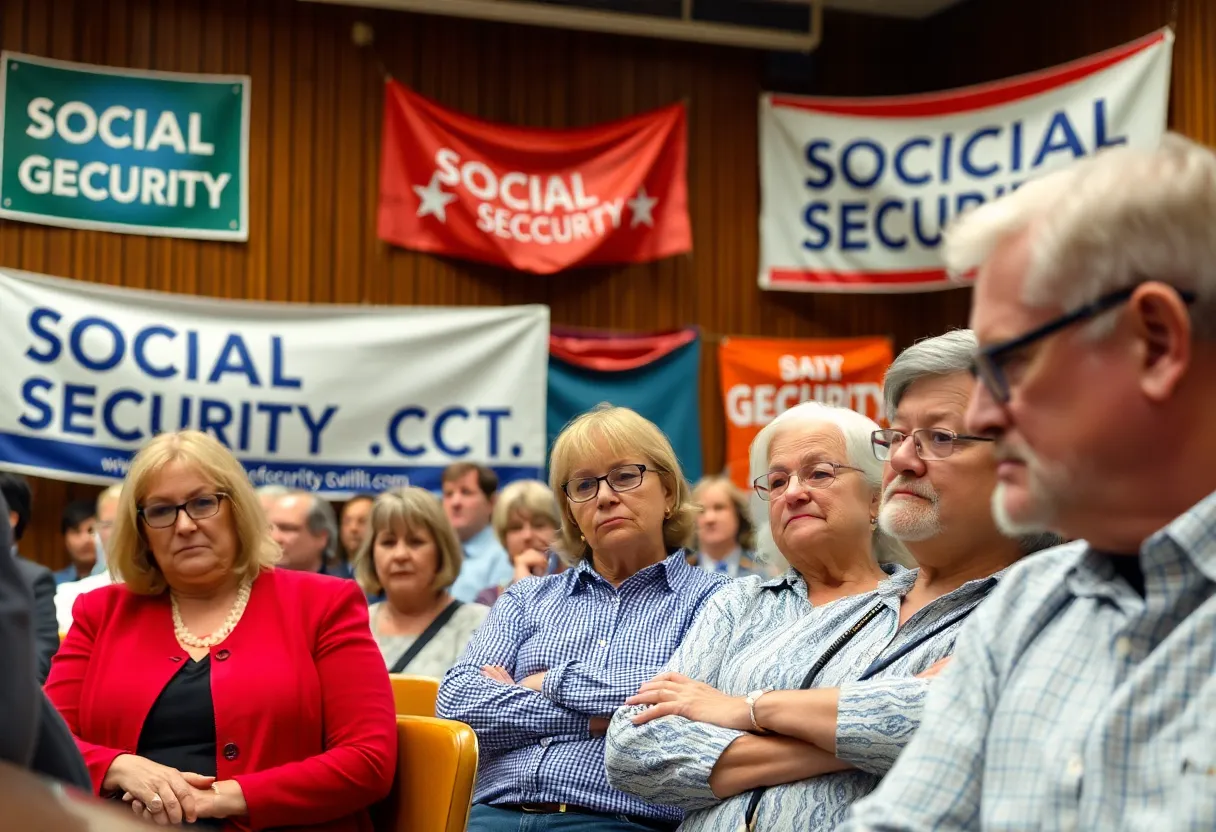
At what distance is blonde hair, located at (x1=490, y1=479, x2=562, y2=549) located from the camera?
16.2 feet

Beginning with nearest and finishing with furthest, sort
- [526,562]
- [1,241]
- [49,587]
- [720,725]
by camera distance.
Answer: [720,725] < [49,587] < [526,562] < [1,241]

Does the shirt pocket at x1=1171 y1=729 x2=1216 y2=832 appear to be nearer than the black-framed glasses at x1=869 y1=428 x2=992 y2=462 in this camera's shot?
Yes

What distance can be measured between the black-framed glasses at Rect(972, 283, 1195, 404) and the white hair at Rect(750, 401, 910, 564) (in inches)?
45.6

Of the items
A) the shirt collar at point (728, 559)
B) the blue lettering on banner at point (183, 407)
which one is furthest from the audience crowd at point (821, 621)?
the blue lettering on banner at point (183, 407)

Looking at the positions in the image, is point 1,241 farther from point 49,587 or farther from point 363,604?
point 363,604

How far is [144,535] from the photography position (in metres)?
2.71

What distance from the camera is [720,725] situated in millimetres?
2064

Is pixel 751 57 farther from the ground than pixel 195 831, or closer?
farther from the ground

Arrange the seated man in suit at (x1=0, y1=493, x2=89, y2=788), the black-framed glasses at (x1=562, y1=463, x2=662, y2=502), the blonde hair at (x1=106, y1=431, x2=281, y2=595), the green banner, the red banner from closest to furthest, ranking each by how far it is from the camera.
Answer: the seated man in suit at (x1=0, y1=493, x2=89, y2=788) < the blonde hair at (x1=106, y1=431, x2=281, y2=595) < the black-framed glasses at (x1=562, y1=463, x2=662, y2=502) < the green banner < the red banner

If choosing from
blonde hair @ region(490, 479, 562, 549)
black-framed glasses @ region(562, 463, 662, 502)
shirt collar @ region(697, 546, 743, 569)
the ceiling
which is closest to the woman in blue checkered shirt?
black-framed glasses @ region(562, 463, 662, 502)

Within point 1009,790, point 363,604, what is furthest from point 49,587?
point 1009,790

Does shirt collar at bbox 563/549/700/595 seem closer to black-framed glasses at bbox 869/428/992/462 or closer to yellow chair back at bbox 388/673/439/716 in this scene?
yellow chair back at bbox 388/673/439/716

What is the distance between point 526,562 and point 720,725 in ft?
8.33

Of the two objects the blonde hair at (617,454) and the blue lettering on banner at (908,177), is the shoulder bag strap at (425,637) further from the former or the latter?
the blue lettering on banner at (908,177)
